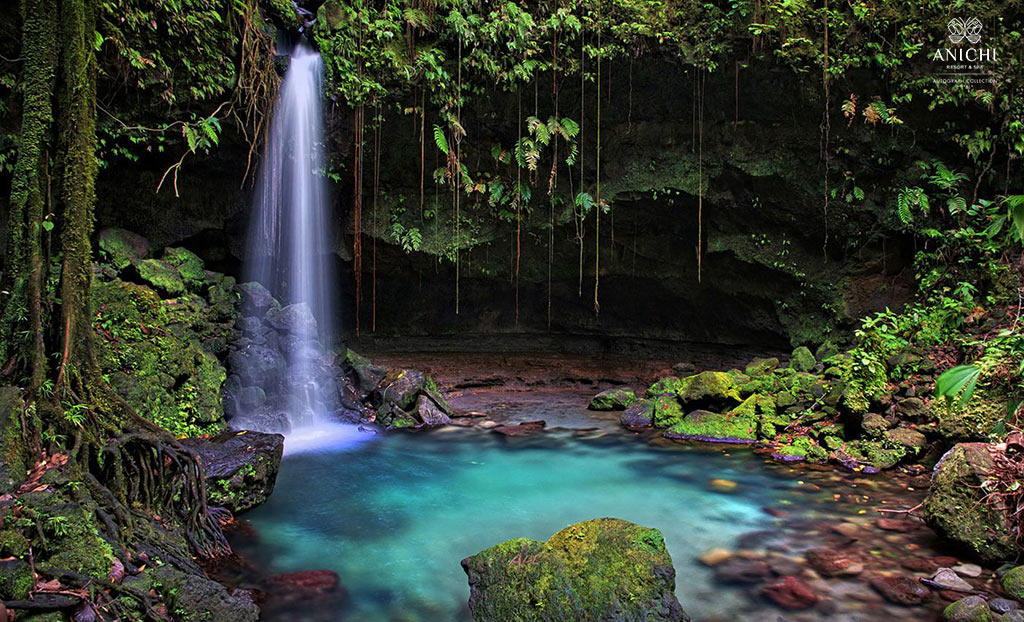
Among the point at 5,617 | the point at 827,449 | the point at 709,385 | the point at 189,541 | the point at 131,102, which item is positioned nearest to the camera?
the point at 5,617

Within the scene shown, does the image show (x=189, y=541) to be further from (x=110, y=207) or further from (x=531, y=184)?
(x=531, y=184)

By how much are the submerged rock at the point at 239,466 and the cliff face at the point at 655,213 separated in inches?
239

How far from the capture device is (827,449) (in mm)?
7945

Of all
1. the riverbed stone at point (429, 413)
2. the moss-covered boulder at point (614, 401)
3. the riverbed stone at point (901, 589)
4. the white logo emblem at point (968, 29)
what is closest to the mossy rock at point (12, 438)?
the riverbed stone at point (901, 589)

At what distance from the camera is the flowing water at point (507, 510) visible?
4.53 m

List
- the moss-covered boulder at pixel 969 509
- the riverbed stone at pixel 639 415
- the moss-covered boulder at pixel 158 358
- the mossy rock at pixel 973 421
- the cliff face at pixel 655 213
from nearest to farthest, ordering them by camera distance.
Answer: the moss-covered boulder at pixel 969 509, the mossy rock at pixel 973 421, the moss-covered boulder at pixel 158 358, the riverbed stone at pixel 639 415, the cliff face at pixel 655 213

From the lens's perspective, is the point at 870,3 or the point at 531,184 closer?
the point at 870,3

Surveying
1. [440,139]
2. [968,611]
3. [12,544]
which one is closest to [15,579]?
[12,544]

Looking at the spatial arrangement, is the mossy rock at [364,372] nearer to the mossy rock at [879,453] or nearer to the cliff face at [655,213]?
the cliff face at [655,213]

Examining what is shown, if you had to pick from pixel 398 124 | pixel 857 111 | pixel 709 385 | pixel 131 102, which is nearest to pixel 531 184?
pixel 398 124

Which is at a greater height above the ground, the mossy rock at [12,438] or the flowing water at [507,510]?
the mossy rock at [12,438]

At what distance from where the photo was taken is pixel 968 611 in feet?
12.9

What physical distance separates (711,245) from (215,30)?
9.45 meters

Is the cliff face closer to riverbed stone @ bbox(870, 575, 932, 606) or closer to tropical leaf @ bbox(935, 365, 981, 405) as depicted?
riverbed stone @ bbox(870, 575, 932, 606)
